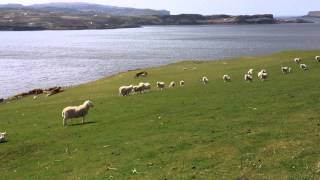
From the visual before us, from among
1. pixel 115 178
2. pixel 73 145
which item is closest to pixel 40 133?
pixel 73 145

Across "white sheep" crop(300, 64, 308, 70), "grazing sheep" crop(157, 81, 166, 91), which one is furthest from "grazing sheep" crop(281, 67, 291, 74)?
"grazing sheep" crop(157, 81, 166, 91)

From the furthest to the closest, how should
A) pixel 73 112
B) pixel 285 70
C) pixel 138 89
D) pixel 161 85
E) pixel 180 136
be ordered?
pixel 285 70 → pixel 161 85 → pixel 138 89 → pixel 73 112 → pixel 180 136

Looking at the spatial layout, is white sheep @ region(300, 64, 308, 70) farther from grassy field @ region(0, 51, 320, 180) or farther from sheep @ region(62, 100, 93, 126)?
sheep @ region(62, 100, 93, 126)

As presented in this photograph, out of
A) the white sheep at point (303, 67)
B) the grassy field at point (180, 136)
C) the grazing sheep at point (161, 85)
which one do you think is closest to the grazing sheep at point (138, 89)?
the grazing sheep at point (161, 85)

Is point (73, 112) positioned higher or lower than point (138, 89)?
higher

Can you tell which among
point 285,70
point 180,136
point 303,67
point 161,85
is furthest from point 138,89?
point 180,136

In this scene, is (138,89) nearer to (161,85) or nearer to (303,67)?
(161,85)

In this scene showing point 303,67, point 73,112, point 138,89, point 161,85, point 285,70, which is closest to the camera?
point 73,112

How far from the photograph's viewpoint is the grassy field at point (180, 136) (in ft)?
62.0

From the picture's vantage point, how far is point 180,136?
24547 mm

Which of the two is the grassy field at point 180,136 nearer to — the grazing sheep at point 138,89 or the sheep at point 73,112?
the sheep at point 73,112

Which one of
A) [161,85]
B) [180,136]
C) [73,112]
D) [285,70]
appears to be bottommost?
[161,85]

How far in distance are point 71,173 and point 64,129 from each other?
392 inches

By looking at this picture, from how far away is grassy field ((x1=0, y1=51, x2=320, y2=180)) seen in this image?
744 inches
